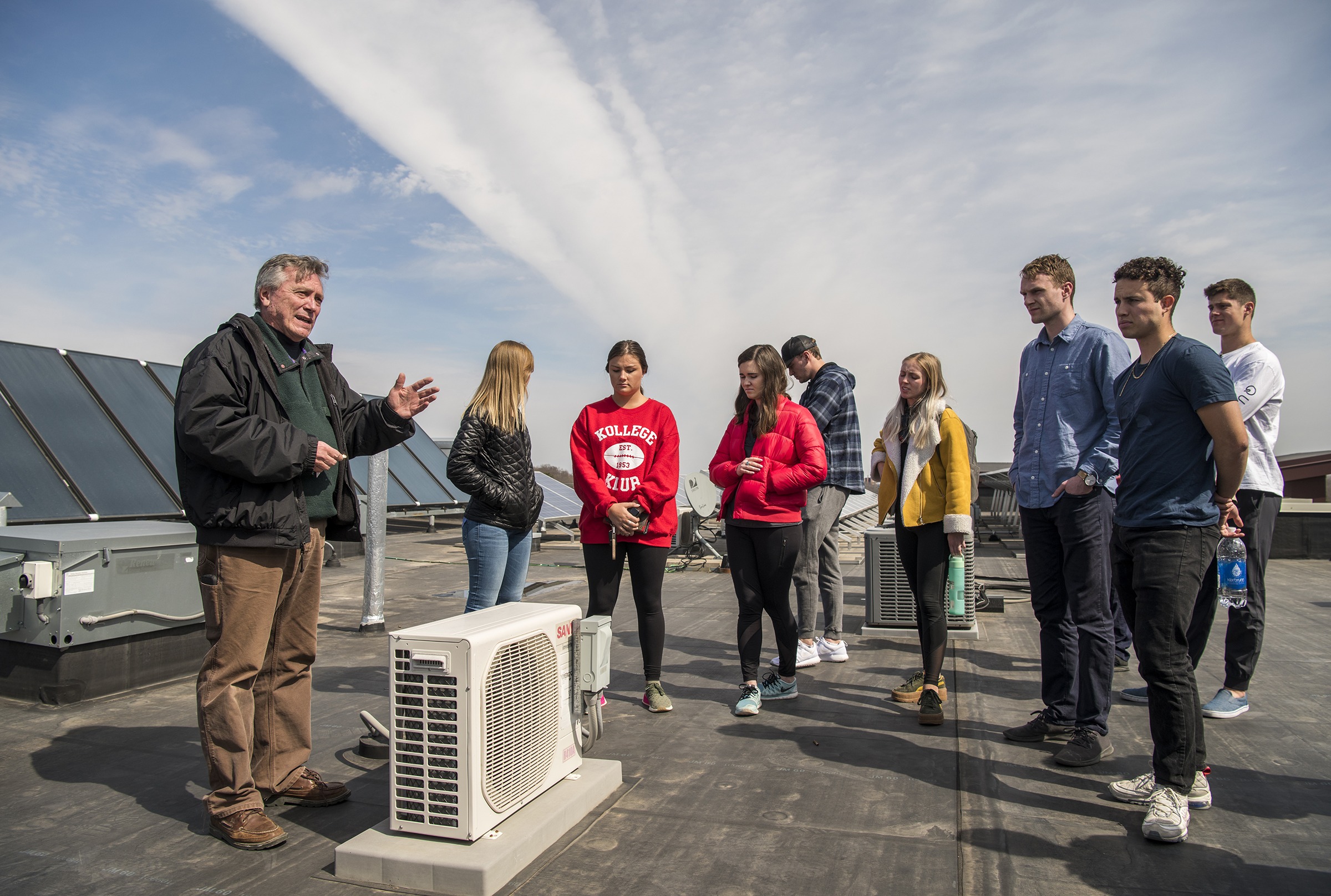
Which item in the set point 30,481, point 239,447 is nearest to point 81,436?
point 30,481

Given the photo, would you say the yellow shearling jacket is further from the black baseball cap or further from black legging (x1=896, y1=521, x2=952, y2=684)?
the black baseball cap

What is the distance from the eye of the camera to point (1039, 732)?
3.78 metres

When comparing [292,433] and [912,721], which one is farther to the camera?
[912,721]

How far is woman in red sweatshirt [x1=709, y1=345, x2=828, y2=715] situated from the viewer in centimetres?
439

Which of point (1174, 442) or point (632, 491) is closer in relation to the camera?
point (1174, 442)

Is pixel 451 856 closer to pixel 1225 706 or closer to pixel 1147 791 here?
pixel 1147 791

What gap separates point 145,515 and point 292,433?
4642 millimetres

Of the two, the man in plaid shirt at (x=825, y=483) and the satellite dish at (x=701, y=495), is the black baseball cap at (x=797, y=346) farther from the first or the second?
the satellite dish at (x=701, y=495)

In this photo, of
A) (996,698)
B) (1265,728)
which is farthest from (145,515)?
(1265,728)

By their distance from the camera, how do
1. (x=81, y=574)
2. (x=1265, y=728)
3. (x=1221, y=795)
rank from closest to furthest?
(x=1221, y=795)
(x=1265, y=728)
(x=81, y=574)

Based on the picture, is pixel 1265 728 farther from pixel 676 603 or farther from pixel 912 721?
pixel 676 603

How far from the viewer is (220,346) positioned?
287 cm

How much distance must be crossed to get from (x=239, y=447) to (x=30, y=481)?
458cm

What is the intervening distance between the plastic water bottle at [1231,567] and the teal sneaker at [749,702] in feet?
7.22
